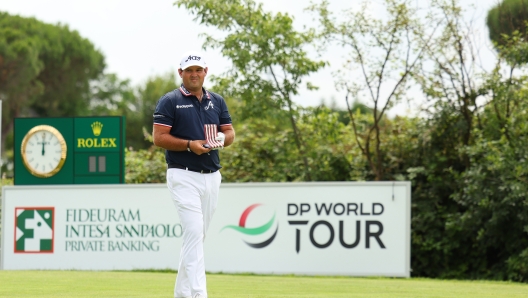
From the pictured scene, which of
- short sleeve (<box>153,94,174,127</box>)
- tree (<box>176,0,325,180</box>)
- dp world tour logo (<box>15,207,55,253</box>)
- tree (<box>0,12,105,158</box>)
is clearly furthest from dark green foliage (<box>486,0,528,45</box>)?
tree (<box>0,12,105,158</box>)

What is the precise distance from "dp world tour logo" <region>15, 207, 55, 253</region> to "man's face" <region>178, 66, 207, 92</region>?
7989mm

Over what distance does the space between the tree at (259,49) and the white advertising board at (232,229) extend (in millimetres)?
3833

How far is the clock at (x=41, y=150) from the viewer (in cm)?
1586

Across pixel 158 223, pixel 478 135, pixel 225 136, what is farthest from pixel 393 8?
pixel 225 136

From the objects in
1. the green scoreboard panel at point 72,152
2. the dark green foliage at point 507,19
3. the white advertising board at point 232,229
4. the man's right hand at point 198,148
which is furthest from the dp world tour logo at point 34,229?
the dark green foliage at point 507,19

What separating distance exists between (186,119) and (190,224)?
2.87 ft

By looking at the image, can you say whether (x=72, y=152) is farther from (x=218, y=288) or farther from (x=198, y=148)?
(x=198, y=148)

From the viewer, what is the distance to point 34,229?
1540 cm

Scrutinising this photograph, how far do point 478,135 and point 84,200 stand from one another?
6.83 meters

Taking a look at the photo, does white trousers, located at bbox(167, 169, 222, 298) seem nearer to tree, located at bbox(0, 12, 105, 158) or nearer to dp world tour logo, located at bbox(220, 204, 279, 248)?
dp world tour logo, located at bbox(220, 204, 279, 248)

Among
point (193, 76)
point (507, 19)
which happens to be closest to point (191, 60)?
point (193, 76)

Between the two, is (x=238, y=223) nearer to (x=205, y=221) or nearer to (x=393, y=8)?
(x=393, y=8)

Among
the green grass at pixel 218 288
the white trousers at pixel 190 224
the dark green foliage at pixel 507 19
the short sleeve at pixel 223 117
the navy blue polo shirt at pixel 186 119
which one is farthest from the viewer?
the dark green foliage at pixel 507 19

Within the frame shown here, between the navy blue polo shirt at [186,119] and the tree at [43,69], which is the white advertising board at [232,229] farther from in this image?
the tree at [43,69]
